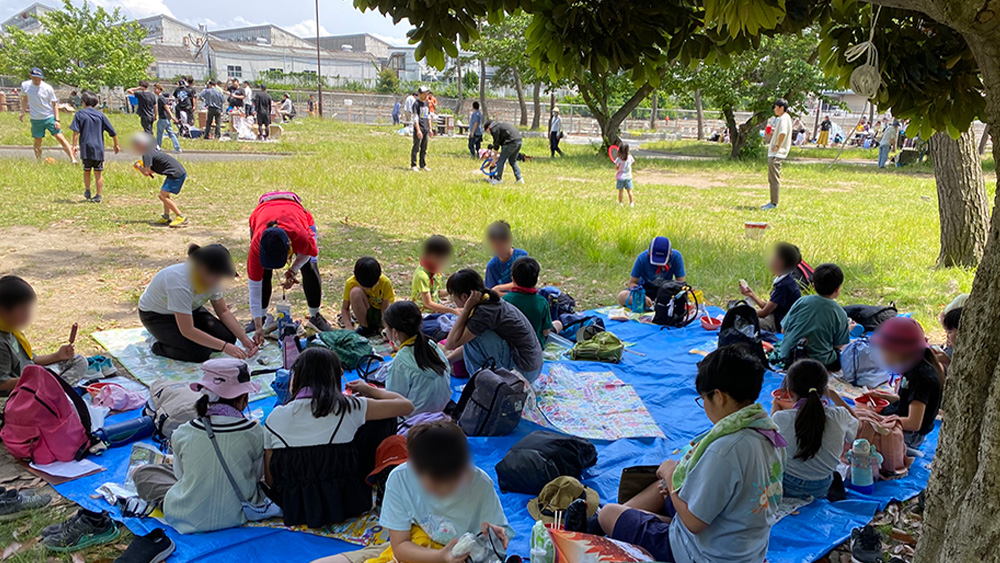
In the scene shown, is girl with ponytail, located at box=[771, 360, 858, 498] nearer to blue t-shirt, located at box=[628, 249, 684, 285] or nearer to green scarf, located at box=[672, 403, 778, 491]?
green scarf, located at box=[672, 403, 778, 491]

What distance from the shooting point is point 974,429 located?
2.39 metres

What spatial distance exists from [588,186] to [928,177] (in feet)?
37.4

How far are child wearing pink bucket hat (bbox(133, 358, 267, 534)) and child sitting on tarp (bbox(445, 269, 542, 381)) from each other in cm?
180

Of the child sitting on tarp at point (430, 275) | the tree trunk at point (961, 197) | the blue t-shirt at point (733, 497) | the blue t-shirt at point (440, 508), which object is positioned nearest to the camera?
the blue t-shirt at point (733, 497)

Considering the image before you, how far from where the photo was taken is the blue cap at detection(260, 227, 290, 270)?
5.29 meters

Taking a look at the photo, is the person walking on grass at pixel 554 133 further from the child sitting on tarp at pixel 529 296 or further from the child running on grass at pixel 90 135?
the child sitting on tarp at pixel 529 296

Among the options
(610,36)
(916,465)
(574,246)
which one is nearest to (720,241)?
(574,246)

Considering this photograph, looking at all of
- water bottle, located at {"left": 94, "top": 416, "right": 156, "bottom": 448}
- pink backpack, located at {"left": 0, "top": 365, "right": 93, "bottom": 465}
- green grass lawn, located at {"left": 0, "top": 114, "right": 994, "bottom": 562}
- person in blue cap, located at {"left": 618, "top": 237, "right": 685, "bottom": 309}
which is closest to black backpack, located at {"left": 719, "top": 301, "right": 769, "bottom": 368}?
person in blue cap, located at {"left": 618, "top": 237, "right": 685, "bottom": 309}

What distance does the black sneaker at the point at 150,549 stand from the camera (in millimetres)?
3043

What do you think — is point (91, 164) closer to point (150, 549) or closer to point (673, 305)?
point (673, 305)

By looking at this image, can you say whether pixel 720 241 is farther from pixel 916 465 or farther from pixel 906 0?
pixel 906 0

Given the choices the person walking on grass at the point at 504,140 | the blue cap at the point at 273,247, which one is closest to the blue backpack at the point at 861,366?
the blue cap at the point at 273,247

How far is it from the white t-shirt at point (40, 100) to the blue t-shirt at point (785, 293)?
1316 cm

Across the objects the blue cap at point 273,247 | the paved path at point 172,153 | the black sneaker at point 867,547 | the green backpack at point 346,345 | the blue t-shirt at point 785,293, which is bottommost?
the black sneaker at point 867,547
